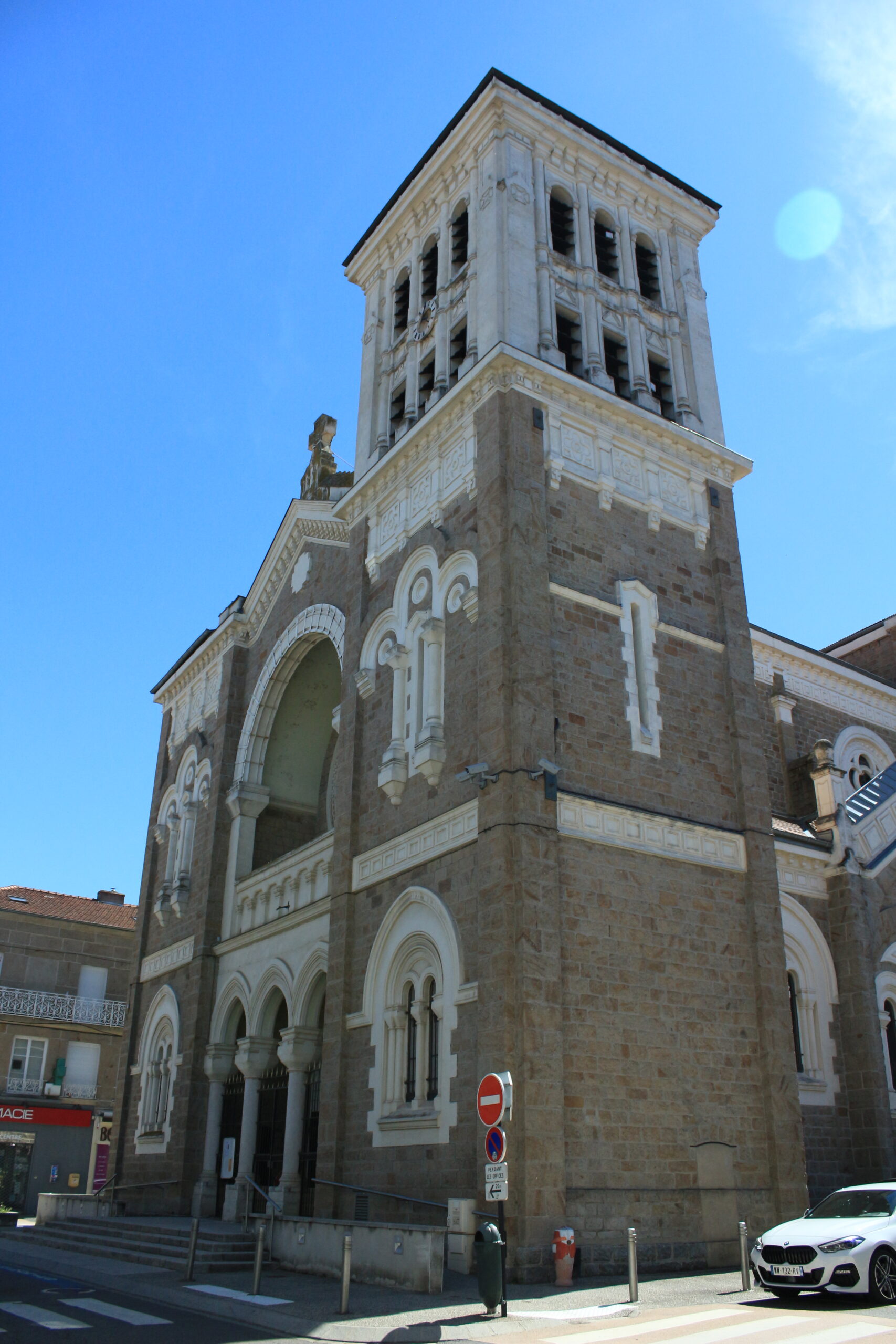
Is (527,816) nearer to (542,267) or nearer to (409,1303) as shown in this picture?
(409,1303)

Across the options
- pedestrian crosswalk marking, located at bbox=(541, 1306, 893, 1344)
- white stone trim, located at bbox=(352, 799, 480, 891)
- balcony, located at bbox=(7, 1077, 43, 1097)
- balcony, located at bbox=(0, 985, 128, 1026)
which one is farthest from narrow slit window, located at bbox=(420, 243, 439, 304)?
balcony, located at bbox=(7, 1077, 43, 1097)

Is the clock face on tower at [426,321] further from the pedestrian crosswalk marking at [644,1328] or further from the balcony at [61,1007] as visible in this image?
the balcony at [61,1007]

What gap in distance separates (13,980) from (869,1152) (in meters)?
28.2

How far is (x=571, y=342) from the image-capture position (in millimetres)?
21781

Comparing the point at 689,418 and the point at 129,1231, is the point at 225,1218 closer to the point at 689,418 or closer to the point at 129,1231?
the point at 129,1231

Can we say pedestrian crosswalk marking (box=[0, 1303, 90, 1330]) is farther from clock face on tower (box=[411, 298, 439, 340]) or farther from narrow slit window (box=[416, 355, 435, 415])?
clock face on tower (box=[411, 298, 439, 340])

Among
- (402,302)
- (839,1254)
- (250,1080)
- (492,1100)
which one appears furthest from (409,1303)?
(402,302)

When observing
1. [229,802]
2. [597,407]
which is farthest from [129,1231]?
[597,407]

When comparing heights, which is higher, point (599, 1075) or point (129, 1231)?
point (599, 1075)

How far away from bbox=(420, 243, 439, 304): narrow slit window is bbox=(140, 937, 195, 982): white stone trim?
15.9m

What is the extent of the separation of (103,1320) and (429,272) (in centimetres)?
2069

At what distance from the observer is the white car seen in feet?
36.7

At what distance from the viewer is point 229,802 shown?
87.6 ft

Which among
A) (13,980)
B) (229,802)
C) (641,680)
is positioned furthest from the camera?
(13,980)
